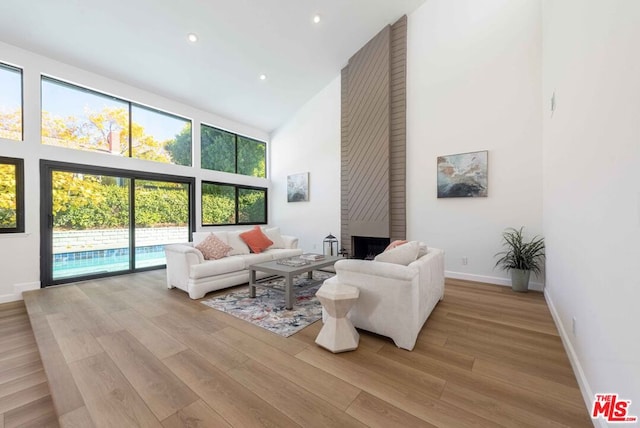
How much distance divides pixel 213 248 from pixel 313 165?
3188 mm

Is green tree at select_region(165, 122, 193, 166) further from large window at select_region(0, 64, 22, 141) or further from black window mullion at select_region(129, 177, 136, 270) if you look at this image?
large window at select_region(0, 64, 22, 141)

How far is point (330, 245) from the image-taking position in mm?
5430

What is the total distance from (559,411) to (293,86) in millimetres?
5884

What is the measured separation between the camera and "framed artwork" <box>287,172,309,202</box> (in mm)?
6156

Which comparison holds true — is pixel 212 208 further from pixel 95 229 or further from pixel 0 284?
pixel 0 284

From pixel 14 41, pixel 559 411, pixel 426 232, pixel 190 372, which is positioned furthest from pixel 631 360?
pixel 14 41

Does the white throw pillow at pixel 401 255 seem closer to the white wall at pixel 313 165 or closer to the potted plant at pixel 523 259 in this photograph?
the potted plant at pixel 523 259

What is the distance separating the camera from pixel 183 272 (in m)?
3.39

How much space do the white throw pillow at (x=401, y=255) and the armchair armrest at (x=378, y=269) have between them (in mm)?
130

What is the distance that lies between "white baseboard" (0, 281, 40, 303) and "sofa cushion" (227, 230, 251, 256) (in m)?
2.68

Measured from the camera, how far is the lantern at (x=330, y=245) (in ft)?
17.7

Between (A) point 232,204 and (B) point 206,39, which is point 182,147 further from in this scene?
(B) point 206,39

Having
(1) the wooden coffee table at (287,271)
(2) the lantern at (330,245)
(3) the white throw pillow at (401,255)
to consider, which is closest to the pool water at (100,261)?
(1) the wooden coffee table at (287,271)

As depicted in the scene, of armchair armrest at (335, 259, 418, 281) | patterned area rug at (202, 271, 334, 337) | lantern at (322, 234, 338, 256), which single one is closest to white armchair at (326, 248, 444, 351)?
armchair armrest at (335, 259, 418, 281)
